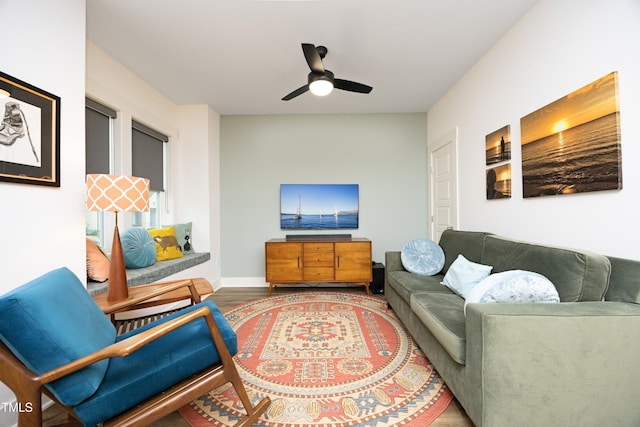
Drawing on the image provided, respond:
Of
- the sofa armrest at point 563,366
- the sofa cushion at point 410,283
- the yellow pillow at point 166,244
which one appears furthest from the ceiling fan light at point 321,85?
the yellow pillow at point 166,244

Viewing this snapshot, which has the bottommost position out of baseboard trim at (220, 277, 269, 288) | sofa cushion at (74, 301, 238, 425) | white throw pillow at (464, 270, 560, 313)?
baseboard trim at (220, 277, 269, 288)

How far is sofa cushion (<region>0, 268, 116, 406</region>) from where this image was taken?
3.22ft

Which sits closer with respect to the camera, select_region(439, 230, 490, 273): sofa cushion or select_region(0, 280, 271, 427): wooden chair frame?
select_region(0, 280, 271, 427): wooden chair frame

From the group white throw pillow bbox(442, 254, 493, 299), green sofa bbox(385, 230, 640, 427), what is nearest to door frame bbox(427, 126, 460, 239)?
white throw pillow bbox(442, 254, 493, 299)

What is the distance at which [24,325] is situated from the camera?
989 millimetres

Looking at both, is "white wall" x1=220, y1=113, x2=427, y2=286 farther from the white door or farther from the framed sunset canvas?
the framed sunset canvas

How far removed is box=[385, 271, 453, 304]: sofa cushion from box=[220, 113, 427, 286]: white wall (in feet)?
4.76

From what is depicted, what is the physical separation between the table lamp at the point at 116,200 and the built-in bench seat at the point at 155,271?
312 millimetres

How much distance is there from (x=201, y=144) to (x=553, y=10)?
3.86 m

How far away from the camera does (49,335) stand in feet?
3.38

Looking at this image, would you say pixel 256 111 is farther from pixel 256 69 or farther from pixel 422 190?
pixel 422 190

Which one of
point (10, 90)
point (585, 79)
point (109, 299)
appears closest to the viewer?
point (10, 90)

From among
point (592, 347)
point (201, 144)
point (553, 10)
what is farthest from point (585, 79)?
point (201, 144)

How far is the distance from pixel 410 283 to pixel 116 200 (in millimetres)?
2319
